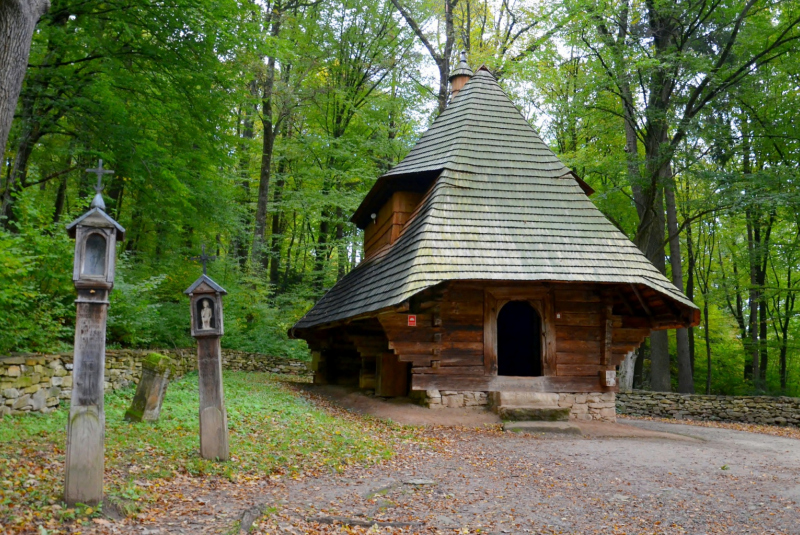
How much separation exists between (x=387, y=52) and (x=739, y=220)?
48.7ft

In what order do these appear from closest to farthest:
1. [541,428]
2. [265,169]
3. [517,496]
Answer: [517,496], [541,428], [265,169]

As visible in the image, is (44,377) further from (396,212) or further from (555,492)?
(396,212)

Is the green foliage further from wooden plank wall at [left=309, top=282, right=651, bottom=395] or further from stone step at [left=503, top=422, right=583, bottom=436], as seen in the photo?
stone step at [left=503, top=422, right=583, bottom=436]

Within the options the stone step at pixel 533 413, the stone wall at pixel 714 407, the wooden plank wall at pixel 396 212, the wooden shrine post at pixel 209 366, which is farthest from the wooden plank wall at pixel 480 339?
the stone wall at pixel 714 407

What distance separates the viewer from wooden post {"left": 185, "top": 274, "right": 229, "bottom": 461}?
5852mm

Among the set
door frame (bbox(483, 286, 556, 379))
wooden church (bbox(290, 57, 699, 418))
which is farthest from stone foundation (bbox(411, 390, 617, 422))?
door frame (bbox(483, 286, 556, 379))

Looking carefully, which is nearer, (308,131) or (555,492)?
(555,492)

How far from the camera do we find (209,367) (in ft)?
19.9

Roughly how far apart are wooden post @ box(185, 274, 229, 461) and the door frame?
561 centimetres

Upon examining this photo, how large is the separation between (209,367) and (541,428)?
5.94 metres

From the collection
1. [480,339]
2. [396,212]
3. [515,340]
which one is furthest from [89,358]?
[515,340]

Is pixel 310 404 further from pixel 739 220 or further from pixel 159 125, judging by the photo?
pixel 739 220

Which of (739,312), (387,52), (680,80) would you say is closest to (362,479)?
(680,80)

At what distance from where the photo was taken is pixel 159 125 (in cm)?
1234
